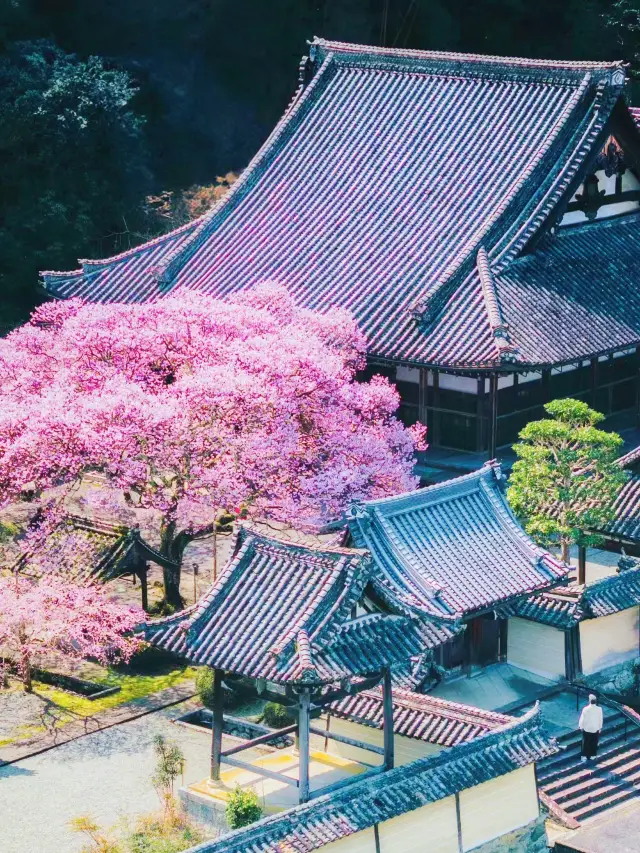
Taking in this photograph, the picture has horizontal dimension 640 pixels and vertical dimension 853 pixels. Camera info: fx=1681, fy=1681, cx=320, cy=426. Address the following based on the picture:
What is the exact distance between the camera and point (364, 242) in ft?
166

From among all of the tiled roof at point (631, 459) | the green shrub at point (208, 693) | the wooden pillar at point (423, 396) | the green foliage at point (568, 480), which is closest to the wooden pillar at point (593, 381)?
the wooden pillar at point (423, 396)

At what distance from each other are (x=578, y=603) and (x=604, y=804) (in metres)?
4.82

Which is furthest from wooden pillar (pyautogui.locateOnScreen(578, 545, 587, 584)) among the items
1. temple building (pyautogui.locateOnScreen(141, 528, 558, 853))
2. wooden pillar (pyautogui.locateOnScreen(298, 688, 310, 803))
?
wooden pillar (pyautogui.locateOnScreen(298, 688, 310, 803))

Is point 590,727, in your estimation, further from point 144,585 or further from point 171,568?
point 144,585

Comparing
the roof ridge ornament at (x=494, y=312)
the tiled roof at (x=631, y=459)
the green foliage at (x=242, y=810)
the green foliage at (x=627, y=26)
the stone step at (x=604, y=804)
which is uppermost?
the green foliage at (x=627, y=26)

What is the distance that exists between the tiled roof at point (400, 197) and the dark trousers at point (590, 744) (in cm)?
1191

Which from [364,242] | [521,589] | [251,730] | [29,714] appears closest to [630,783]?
[521,589]

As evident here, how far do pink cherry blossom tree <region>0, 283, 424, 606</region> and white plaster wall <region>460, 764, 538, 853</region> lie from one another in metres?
9.94

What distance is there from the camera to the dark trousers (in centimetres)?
3700

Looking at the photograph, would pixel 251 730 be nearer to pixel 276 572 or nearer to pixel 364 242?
pixel 276 572

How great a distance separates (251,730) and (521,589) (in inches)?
259

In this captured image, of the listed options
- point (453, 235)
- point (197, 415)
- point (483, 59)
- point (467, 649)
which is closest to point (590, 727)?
point (467, 649)

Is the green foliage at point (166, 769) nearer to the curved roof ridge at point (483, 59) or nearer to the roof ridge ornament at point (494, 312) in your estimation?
the roof ridge ornament at point (494, 312)

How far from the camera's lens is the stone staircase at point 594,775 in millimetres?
36062
